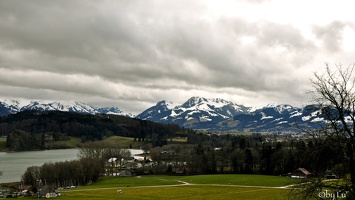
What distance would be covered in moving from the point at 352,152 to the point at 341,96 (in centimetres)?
224

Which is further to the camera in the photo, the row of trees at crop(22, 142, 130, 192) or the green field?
the row of trees at crop(22, 142, 130, 192)

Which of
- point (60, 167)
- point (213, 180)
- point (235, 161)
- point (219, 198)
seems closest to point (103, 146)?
point (60, 167)

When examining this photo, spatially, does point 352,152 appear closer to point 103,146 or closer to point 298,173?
point 298,173

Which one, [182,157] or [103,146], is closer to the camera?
[182,157]

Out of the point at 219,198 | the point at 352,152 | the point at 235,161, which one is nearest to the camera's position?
the point at 352,152

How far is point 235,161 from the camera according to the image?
406 feet

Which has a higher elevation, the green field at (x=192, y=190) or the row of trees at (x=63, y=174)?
the row of trees at (x=63, y=174)

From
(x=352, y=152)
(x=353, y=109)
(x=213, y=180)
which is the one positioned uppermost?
(x=353, y=109)

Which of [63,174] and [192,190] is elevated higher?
[63,174]

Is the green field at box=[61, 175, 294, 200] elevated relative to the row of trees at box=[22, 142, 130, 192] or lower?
lower

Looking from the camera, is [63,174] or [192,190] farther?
[63,174]

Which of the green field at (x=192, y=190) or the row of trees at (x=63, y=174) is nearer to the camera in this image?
the green field at (x=192, y=190)

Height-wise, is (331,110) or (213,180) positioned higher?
(331,110)

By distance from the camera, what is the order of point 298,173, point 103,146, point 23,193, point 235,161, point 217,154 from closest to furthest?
point 23,193 < point 298,173 < point 235,161 < point 217,154 < point 103,146
